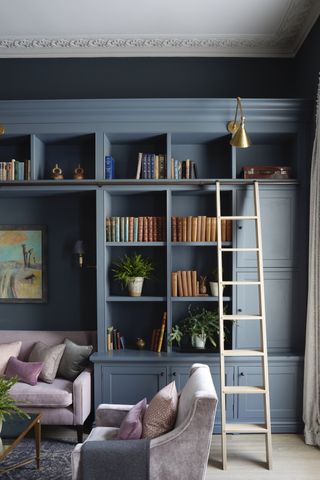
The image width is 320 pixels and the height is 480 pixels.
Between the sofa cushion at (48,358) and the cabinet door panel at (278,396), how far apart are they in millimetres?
1687

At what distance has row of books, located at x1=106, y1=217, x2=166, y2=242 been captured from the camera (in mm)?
4449

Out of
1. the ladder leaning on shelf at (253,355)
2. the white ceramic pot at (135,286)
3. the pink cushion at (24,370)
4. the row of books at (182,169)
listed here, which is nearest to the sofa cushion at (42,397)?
the pink cushion at (24,370)

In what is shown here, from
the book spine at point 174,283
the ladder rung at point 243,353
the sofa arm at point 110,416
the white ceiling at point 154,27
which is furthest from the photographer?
the book spine at point 174,283

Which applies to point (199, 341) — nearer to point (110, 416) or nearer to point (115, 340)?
point (115, 340)

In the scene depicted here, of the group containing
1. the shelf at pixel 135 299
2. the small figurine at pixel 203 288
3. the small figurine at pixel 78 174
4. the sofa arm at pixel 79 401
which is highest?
the small figurine at pixel 78 174

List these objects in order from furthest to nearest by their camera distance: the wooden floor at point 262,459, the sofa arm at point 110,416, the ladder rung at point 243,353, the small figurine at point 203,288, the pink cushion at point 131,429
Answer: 1. the small figurine at point 203,288
2. the ladder rung at point 243,353
3. the wooden floor at point 262,459
4. the sofa arm at point 110,416
5. the pink cushion at point 131,429

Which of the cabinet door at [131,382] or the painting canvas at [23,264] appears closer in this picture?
the cabinet door at [131,382]

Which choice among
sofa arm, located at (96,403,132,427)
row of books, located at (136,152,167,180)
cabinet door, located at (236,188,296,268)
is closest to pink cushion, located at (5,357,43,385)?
sofa arm, located at (96,403,132,427)

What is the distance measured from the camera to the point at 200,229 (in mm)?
4418

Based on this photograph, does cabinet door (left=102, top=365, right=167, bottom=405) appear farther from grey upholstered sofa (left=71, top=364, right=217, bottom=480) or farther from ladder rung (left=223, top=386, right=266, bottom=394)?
grey upholstered sofa (left=71, top=364, right=217, bottom=480)

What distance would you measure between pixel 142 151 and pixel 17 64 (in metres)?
1.62

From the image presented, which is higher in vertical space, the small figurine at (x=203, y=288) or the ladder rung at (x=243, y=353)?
the small figurine at (x=203, y=288)

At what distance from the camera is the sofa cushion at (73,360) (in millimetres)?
4297

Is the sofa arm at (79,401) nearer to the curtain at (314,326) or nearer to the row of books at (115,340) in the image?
the row of books at (115,340)
